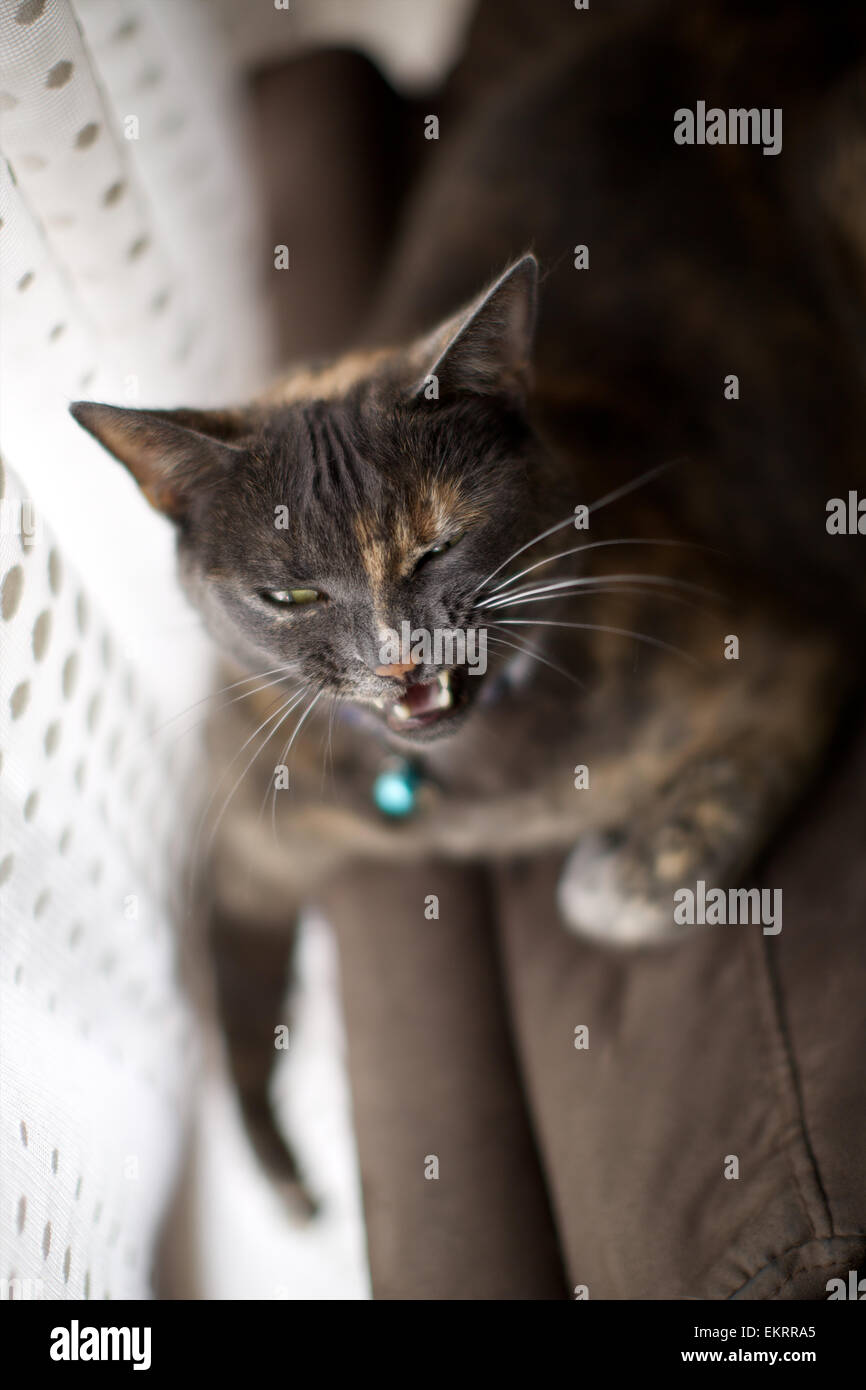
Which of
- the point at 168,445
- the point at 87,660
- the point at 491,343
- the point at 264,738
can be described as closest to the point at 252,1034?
the point at 264,738

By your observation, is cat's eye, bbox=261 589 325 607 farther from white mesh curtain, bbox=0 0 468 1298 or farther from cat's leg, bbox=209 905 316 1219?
cat's leg, bbox=209 905 316 1219

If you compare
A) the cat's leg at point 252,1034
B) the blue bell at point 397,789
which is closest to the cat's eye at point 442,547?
the blue bell at point 397,789

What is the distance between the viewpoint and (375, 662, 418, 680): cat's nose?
733 millimetres

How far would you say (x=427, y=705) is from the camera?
80 cm

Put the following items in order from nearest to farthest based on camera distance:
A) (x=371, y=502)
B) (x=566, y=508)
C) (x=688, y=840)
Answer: (x=371, y=502) < (x=566, y=508) < (x=688, y=840)

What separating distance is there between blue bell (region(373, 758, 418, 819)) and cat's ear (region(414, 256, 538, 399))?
1.35 ft

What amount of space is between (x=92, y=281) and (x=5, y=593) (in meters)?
0.43

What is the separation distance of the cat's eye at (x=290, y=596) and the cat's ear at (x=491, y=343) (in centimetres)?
19

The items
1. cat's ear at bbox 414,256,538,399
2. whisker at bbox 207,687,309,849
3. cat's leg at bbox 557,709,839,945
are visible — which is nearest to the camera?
cat's ear at bbox 414,256,538,399

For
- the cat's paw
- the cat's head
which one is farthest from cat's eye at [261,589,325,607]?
the cat's paw

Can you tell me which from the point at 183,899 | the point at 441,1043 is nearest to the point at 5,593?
the point at 183,899

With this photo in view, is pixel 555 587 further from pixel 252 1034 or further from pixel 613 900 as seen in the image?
pixel 252 1034

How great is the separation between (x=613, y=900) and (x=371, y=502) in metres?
0.52
